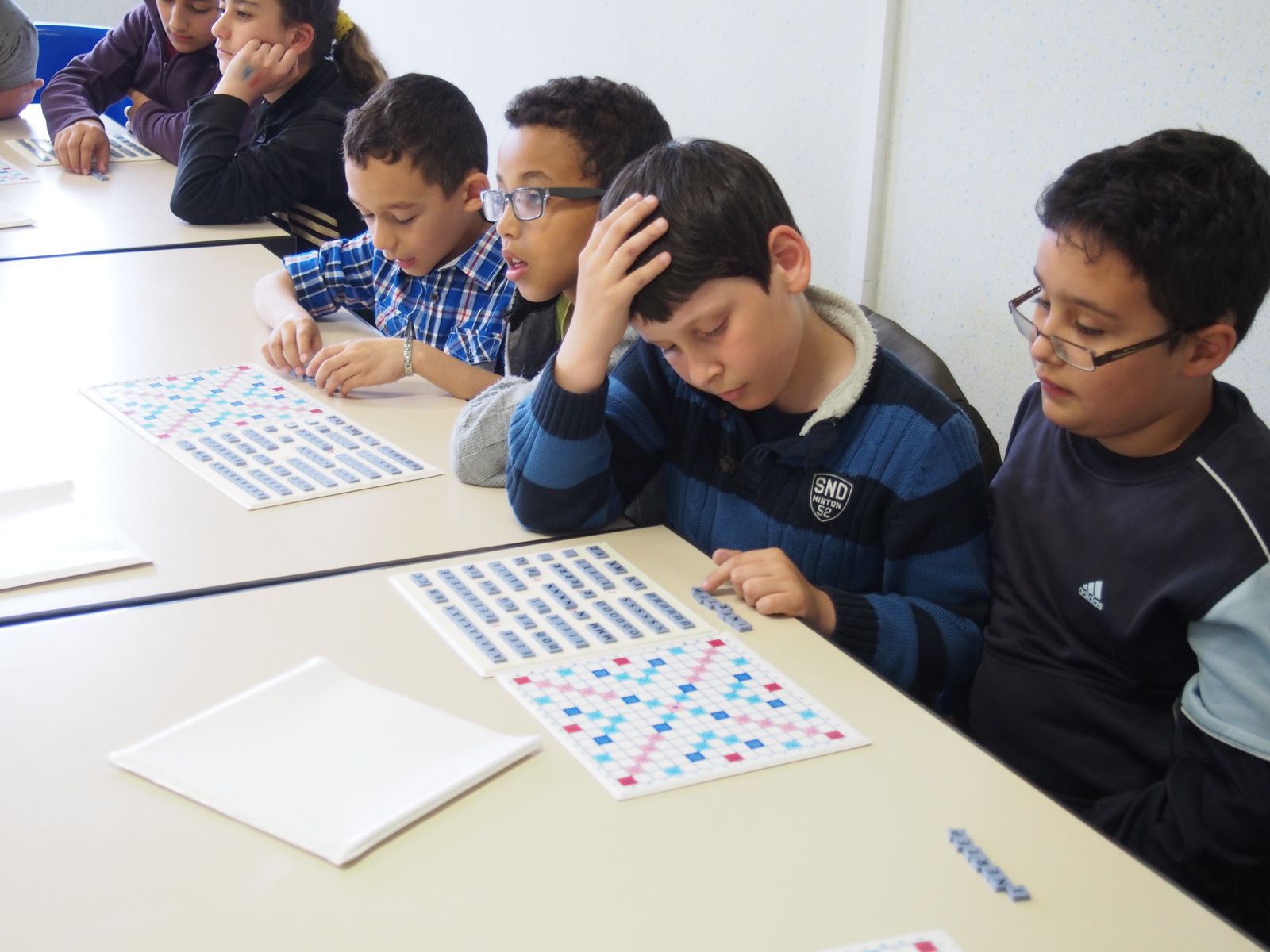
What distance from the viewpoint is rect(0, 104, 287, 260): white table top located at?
2.32 meters

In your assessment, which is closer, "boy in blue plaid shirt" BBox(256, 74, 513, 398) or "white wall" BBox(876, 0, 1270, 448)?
"boy in blue plaid shirt" BBox(256, 74, 513, 398)

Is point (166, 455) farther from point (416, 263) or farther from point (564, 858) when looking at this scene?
point (564, 858)

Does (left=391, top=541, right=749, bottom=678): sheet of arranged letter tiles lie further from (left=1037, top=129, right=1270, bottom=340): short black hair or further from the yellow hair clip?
the yellow hair clip

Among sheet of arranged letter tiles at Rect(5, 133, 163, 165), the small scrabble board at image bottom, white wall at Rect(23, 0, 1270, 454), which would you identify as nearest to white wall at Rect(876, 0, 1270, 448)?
white wall at Rect(23, 0, 1270, 454)

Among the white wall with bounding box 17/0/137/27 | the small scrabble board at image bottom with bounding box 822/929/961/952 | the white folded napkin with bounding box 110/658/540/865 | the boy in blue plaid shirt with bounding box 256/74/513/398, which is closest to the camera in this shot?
the small scrabble board at image bottom with bounding box 822/929/961/952

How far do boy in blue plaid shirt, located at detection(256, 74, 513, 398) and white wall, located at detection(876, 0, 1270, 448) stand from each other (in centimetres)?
87

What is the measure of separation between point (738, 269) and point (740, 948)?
663mm

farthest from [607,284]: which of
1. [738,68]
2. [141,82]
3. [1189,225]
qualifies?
[141,82]

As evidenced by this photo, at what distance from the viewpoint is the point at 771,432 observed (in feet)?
4.37

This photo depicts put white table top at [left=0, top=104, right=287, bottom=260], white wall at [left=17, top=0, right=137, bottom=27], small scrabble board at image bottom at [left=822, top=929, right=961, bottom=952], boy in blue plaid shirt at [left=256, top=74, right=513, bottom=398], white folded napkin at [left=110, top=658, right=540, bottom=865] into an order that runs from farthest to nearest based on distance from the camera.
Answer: white wall at [left=17, top=0, right=137, bottom=27]
white table top at [left=0, top=104, right=287, bottom=260]
boy in blue plaid shirt at [left=256, top=74, right=513, bottom=398]
white folded napkin at [left=110, top=658, right=540, bottom=865]
small scrabble board at image bottom at [left=822, top=929, right=961, bottom=952]

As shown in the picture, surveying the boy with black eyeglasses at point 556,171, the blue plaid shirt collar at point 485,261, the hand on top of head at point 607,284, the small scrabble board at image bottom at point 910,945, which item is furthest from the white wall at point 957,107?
the small scrabble board at image bottom at point 910,945

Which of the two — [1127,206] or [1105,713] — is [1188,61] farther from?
[1105,713]

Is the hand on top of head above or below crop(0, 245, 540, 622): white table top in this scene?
above

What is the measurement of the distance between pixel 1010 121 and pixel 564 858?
174 centimetres
